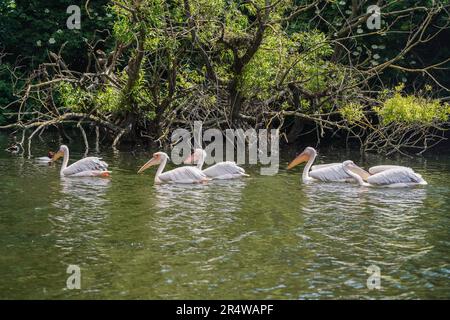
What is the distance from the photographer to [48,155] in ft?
67.8

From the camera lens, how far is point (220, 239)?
11.0m

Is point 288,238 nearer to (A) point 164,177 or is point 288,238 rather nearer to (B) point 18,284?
(B) point 18,284

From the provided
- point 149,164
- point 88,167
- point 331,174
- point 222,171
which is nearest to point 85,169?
point 88,167

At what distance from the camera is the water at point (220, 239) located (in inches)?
344

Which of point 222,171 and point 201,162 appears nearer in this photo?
point 222,171

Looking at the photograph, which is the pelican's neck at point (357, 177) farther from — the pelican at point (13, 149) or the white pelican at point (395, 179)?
the pelican at point (13, 149)

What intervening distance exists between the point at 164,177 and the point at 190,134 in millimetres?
6522

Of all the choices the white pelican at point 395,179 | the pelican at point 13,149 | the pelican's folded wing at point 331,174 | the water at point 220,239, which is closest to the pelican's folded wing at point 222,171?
the water at point 220,239

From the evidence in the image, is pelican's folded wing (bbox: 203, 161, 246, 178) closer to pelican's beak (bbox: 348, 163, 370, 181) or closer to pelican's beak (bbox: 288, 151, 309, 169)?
pelican's beak (bbox: 288, 151, 309, 169)

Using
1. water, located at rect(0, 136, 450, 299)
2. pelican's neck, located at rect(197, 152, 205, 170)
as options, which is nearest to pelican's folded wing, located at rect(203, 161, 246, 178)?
water, located at rect(0, 136, 450, 299)

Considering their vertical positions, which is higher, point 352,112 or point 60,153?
point 352,112

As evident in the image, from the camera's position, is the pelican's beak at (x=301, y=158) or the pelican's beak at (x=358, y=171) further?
the pelican's beak at (x=301, y=158)

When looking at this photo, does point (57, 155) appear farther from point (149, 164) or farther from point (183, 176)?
point (183, 176)

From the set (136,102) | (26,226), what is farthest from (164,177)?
(136,102)
